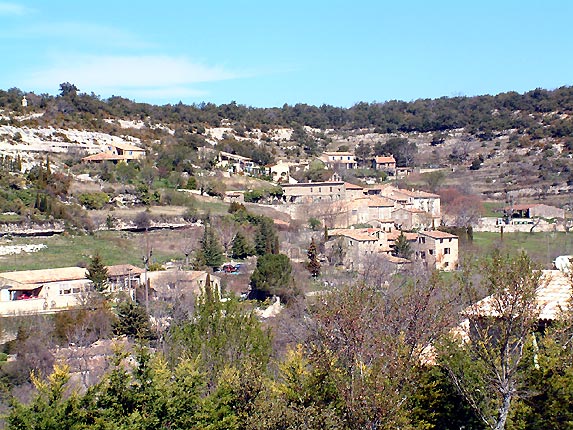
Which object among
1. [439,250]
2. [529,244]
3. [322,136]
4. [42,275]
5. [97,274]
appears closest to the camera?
[42,275]

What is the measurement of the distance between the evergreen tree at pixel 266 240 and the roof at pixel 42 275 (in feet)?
31.8

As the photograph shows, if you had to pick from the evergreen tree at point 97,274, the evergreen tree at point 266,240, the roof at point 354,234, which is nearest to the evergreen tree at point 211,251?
the evergreen tree at point 266,240

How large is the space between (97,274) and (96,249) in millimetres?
6273

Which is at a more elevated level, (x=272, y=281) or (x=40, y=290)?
Answer: (x=40, y=290)

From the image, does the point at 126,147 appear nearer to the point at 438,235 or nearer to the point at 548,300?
the point at 438,235

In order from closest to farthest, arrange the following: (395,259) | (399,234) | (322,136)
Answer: (395,259), (399,234), (322,136)

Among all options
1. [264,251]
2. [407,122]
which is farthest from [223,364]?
[407,122]

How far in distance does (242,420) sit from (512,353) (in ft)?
13.0

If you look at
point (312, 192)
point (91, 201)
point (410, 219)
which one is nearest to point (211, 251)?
point (91, 201)

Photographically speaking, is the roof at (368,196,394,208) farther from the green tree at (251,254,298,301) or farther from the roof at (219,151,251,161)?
the roof at (219,151,251,161)

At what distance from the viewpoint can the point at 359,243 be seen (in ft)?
127

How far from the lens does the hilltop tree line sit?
68.9 meters

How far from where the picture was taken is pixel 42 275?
29734 millimetres

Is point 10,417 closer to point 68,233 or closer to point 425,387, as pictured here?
point 425,387
